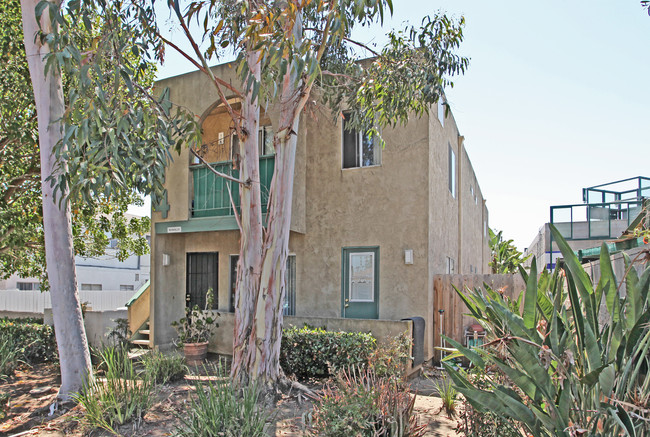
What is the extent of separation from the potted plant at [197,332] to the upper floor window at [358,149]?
14.9ft

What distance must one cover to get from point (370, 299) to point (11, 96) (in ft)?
32.0

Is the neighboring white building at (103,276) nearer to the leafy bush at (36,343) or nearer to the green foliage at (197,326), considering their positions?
the leafy bush at (36,343)

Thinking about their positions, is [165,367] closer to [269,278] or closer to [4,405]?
[4,405]

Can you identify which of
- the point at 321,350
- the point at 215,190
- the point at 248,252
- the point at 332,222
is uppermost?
the point at 215,190

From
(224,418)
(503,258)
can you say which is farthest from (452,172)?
(503,258)

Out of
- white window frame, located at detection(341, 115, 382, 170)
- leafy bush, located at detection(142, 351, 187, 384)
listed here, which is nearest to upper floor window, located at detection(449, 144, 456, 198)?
white window frame, located at detection(341, 115, 382, 170)

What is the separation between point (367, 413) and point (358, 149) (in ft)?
24.2

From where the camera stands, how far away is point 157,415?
6695 mm

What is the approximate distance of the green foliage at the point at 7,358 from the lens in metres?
9.56

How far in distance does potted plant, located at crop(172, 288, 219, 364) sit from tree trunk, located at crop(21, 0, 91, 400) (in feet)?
9.47

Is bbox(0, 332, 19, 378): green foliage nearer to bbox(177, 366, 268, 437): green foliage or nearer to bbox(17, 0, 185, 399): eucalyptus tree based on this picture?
bbox(17, 0, 185, 399): eucalyptus tree

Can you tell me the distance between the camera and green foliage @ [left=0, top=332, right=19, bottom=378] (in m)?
9.56

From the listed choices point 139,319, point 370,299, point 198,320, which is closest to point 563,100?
point 370,299

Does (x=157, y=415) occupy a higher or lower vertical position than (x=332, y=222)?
lower
